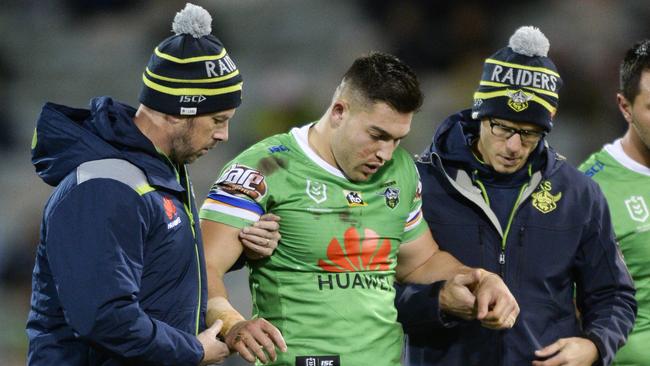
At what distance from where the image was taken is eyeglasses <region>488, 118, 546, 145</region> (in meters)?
Result: 3.69

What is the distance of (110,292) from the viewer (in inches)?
103

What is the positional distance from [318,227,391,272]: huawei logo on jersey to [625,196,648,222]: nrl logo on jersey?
3.99 feet

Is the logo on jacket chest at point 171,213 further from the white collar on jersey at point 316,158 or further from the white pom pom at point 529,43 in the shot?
the white pom pom at point 529,43

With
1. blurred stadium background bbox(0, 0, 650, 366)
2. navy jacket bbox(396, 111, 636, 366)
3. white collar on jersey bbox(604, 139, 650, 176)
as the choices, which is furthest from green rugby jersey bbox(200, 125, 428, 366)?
blurred stadium background bbox(0, 0, 650, 366)

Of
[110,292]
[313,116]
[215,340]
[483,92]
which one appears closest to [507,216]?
[483,92]

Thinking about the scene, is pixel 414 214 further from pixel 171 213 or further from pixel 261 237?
pixel 171 213

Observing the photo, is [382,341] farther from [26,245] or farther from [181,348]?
[26,245]

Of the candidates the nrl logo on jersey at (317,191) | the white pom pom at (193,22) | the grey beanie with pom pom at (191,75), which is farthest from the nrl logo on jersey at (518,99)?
the white pom pom at (193,22)

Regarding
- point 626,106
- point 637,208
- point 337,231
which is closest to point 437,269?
point 337,231

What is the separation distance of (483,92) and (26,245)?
12.9 feet

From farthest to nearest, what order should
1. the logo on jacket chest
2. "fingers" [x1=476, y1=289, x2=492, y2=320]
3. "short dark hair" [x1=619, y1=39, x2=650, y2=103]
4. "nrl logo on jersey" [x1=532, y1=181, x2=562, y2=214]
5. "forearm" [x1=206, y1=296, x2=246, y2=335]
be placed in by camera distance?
1. "short dark hair" [x1=619, y1=39, x2=650, y2=103]
2. "nrl logo on jersey" [x1=532, y1=181, x2=562, y2=214]
3. "fingers" [x1=476, y1=289, x2=492, y2=320]
4. "forearm" [x1=206, y1=296, x2=246, y2=335]
5. the logo on jacket chest

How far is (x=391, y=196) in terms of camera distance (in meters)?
Answer: 3.57

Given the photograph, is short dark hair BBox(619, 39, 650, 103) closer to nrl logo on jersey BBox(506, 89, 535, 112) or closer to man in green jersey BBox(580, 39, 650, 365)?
man in green jersey BBox(580, 39, 650, 365)

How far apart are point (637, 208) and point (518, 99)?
0.86m
